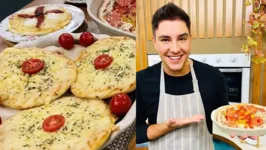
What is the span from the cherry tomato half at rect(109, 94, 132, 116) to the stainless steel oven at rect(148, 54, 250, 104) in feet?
0.33

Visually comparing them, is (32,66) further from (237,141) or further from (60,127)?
(237,141)

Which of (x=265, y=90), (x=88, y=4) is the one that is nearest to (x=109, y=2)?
(x=88, y=4)

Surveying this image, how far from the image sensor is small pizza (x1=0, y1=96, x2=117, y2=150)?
636 mm

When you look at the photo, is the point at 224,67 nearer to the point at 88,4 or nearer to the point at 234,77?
the point at 234,77

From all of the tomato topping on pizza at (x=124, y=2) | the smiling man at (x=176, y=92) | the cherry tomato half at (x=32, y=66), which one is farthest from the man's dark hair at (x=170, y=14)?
the cherry tomato half at (x=32, y=66)

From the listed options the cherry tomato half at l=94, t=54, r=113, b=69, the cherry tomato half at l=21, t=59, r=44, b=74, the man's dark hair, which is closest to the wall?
the man's dark hair

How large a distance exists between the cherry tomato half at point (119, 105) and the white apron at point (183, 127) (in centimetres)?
8

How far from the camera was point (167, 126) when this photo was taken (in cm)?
73

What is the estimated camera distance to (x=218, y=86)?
721 millimetres

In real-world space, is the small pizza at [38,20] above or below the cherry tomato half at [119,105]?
above

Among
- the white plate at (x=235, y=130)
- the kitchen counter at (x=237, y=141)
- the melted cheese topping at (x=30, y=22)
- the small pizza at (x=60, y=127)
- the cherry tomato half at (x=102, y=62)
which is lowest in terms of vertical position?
the kitchen counter at (x=237, y=141)

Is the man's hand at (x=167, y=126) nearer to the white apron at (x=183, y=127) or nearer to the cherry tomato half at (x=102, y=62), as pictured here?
the white apron at (x=183, y=127)

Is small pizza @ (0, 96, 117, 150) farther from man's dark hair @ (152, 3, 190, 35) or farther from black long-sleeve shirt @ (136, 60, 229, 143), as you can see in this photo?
man's dark hair @ (152, 3, 190, 35)

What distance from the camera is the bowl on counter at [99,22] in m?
0.76
